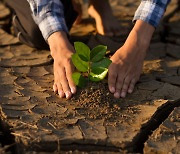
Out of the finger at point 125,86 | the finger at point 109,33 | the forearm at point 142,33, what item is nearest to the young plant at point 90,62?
the finger at point 125,86

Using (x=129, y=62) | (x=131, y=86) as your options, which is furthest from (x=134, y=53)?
(x=131, y=86)

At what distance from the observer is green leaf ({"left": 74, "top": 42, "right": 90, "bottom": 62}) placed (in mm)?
2043

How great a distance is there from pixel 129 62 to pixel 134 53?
58 mm

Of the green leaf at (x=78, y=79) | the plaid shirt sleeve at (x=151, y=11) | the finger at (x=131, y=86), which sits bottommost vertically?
the finger at (x=131, y=86)

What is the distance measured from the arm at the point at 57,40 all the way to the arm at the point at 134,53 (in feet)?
0.68

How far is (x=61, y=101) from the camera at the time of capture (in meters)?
2.12

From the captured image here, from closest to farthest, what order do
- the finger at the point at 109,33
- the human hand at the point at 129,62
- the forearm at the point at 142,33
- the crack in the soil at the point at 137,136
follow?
1. the crack in the soil at the point at 137,136
2. the human hand at the point at 129,62
3. the forearm at the point at 142,33
4. the finger at the point at 109,33

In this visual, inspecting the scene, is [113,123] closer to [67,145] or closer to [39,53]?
[67,145]

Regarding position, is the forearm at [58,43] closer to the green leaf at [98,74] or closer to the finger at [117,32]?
the green leaf at [98,74]

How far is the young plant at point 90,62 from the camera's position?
2049 millimetres

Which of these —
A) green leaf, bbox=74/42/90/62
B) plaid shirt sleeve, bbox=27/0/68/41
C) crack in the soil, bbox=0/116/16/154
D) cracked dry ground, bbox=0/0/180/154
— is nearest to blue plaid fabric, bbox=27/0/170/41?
plaid shirt sleeve, bbox=27/0/68/41

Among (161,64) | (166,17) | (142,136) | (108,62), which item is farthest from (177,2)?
(142,136)

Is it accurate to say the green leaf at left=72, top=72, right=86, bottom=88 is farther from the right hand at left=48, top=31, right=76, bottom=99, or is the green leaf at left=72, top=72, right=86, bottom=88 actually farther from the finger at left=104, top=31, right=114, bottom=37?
the finger at left=104, top=31, right=114, bottom=37

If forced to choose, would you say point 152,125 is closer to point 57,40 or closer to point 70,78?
point 70,78
